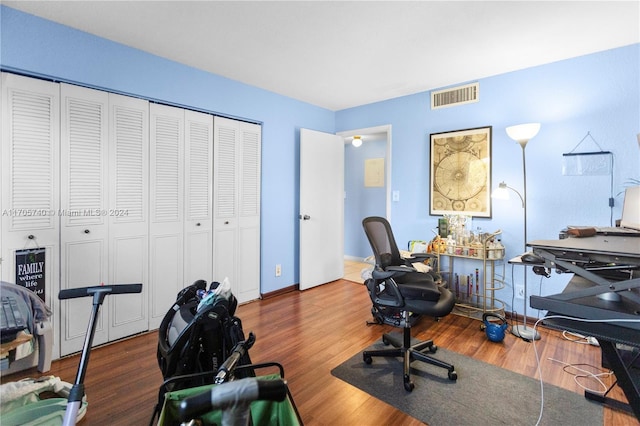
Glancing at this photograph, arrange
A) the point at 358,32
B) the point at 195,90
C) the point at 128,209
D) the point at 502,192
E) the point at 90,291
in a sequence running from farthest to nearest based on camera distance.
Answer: the point at 195,90 < the point at 502,192 < the point at 128,209 < the point at 358,32 < the point at 90,291

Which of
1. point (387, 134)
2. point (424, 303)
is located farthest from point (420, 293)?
point (387, 134)

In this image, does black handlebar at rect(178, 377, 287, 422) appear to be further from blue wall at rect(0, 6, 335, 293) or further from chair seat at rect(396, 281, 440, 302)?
blue wall at rect(0, 6, 335, 293)

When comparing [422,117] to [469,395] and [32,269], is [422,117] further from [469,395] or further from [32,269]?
[32,269]

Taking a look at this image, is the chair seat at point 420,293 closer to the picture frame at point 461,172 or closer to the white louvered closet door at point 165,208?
the picture frame at point 461,172

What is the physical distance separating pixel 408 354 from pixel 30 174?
2.91 meters

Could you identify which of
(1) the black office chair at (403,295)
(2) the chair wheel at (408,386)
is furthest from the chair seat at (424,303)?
(2) the chair wheel at (408,386)

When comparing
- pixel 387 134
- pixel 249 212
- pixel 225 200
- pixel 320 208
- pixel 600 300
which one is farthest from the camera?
pixel 320 208

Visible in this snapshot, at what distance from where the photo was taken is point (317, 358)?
7.82 feet

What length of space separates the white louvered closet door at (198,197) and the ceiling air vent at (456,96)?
8.23ft

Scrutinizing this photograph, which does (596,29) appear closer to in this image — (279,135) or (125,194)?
(279,135)

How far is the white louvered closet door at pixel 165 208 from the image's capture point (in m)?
2.82

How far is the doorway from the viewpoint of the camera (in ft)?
18.3

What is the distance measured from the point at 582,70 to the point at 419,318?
2671 mm

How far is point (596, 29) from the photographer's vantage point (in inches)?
91.6
